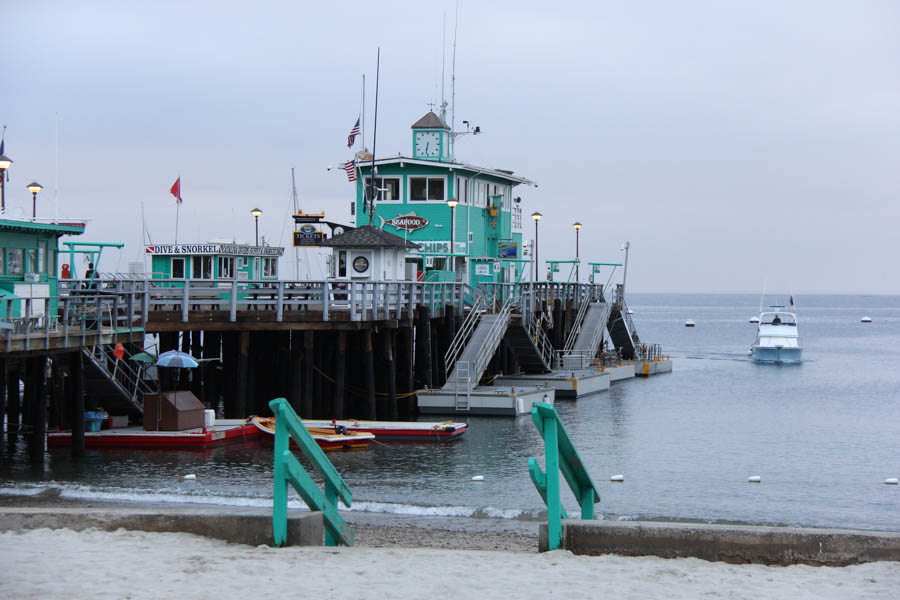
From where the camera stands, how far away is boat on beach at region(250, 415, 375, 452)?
92.6ft

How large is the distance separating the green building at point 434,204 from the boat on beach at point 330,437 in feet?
52.8

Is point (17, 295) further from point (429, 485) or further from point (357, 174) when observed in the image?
point (357, 174)

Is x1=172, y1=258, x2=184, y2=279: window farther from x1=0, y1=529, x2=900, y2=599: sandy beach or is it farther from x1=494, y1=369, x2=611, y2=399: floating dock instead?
x1=0, y1=529, x2=900, y2=599: sandy beach

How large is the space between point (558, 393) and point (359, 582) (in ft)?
111

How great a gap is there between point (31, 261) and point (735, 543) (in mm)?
17706

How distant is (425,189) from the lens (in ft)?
156

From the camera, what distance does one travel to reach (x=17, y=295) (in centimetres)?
2361

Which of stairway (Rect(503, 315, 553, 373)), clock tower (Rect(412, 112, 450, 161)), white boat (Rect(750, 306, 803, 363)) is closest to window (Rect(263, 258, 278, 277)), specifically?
clock tower (Rect(412, 112, 450, 161))

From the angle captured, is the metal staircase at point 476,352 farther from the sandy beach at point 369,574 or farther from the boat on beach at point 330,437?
the sandy beach at point 369,574

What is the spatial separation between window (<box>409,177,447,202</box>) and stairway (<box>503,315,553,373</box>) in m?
6.94

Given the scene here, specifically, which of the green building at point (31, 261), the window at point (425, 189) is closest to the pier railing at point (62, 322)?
the green building at point (31, 261)

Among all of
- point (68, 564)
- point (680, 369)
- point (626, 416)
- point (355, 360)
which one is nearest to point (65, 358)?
point (355, 360)

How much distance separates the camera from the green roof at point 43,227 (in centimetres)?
2305

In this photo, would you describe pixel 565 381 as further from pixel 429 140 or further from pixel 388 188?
pixel 429 140
